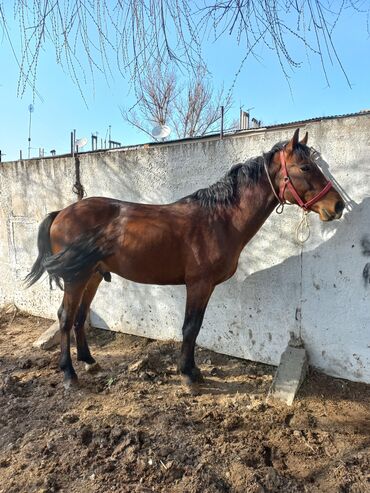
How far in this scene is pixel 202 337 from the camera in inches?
149

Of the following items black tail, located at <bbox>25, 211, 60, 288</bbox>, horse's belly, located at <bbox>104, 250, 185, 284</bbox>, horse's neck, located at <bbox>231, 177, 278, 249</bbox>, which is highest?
horse's neck, located at <bbox>231, 177, 278, 249</bbox>

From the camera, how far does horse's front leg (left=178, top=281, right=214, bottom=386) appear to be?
298 centimetres

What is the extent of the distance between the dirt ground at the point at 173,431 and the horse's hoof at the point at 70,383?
6 centimetres

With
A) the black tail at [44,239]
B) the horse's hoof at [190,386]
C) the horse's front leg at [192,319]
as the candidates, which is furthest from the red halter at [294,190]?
the black tail at [44,239]

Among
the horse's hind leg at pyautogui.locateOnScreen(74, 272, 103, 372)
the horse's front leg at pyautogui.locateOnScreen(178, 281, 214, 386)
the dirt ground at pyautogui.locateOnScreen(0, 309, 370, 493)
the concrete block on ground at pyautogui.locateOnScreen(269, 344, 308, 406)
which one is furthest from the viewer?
the horse's hind leg at pyautogui.locateOnScreen(74, 272, 103, 372)

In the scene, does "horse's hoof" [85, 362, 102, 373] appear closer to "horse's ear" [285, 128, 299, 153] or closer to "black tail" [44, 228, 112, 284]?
"black tail" [44, 228, 112, 284]

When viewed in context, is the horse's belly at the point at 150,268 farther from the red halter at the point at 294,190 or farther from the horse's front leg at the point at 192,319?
the red halter at the point at 294,190

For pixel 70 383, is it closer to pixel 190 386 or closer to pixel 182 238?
pixel 190 386

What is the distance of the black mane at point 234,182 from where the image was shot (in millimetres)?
2900

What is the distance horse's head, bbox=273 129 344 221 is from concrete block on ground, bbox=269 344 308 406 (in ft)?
3.90

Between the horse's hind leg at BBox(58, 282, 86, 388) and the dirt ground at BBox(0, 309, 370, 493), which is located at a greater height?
the horse's hind leg at BBox(58, 282, 86, 388)

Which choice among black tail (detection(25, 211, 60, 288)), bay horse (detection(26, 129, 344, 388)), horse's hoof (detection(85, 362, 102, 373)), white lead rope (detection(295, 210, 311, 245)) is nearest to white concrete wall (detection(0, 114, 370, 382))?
white lead rope (detection(295, 210, 311, 245))

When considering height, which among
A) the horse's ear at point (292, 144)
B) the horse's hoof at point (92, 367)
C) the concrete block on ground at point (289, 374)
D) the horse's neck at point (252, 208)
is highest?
the horse's ear at point (292, 144)

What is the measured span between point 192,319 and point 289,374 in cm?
88
